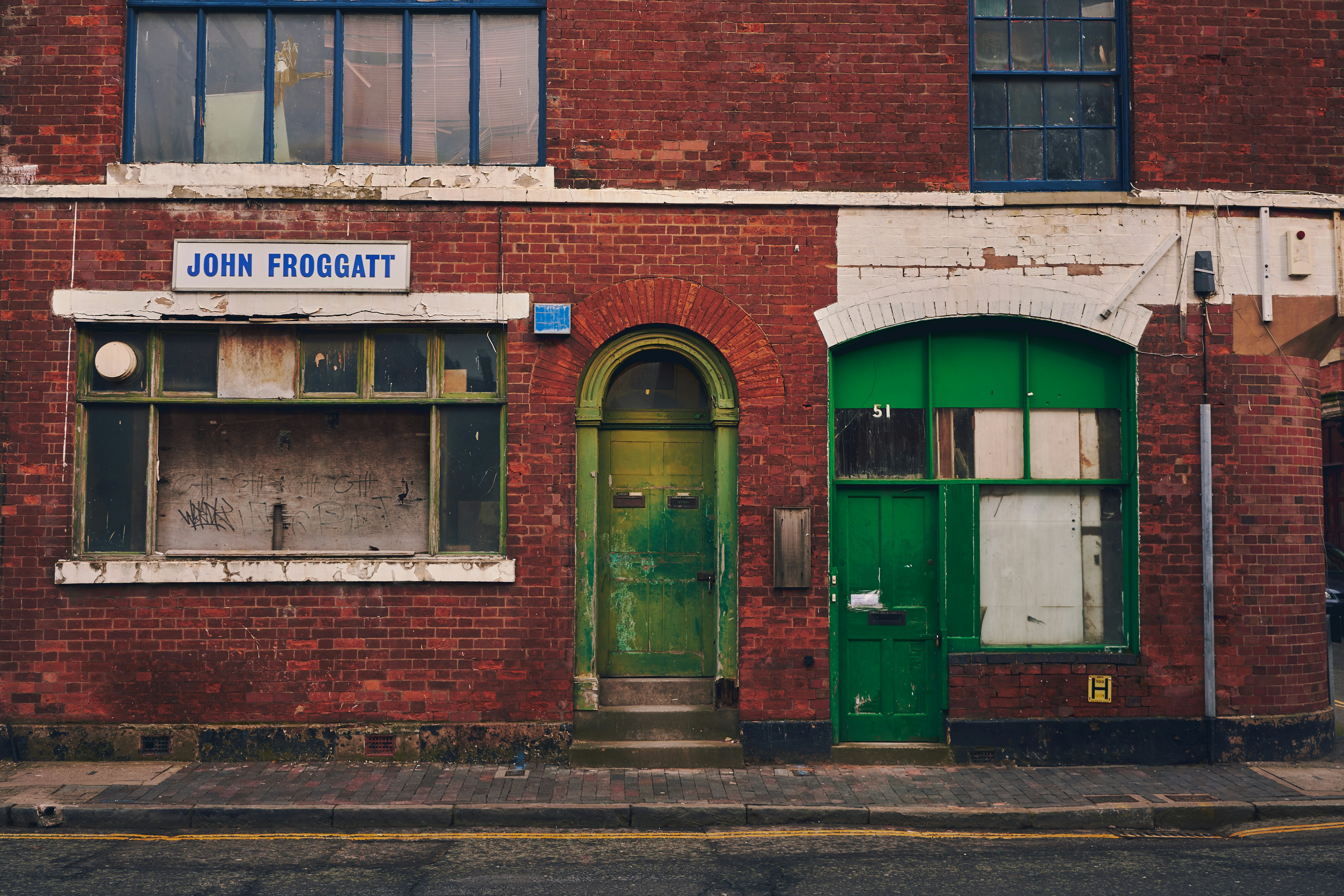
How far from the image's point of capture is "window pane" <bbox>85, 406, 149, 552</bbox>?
311 inches

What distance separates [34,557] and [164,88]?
414cm

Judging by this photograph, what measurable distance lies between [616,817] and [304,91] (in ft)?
21.5

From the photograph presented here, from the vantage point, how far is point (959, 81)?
8172mm

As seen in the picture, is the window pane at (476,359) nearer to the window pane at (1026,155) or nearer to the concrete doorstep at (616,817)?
the concrete doorstep at (616,817)

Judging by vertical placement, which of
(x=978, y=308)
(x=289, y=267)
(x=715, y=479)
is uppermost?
(x=289, y=267)

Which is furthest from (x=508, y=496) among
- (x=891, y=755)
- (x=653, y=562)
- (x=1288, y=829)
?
(x=1288, y=829)

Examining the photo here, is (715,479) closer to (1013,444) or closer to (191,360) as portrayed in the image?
(1013,444)

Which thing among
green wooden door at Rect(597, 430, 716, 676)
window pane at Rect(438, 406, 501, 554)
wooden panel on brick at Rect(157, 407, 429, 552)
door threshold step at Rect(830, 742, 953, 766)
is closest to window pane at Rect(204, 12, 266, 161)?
wooden panel on brick at Rect(157, 407, 429, 552)

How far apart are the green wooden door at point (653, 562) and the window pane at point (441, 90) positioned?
113 inches

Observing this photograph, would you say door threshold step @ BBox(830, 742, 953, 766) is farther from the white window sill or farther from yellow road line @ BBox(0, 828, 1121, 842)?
the white window sill

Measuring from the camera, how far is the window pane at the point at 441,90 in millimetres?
8156

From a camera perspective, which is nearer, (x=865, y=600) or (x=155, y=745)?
(x=155, y=745)

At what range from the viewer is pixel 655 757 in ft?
25.0

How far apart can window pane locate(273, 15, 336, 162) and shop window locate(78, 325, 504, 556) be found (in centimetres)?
162
